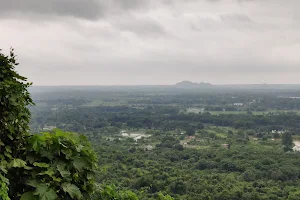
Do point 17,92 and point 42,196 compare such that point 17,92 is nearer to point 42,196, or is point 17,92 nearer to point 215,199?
point 42,196

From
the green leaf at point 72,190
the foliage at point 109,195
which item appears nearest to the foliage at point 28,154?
the green leaf at point 72,190

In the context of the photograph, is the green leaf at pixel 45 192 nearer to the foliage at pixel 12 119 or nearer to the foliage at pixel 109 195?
the foliage at pixel 12 119

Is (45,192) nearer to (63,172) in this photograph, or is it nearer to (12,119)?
(63,172)

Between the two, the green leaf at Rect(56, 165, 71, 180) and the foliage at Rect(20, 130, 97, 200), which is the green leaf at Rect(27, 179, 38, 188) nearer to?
the foliage at Rect(20, 130, 97, 200)

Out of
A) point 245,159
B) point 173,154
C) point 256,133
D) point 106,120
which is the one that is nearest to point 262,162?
point 245,159

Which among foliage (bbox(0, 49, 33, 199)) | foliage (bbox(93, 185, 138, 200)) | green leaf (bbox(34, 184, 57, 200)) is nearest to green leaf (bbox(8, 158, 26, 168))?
foliage (bbox(0, 49, 33, 199))

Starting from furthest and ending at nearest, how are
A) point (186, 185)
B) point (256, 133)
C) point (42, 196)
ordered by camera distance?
point (256, 133), point (186, 185), point (42, 196)

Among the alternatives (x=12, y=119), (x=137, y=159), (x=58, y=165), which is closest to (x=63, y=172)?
(x=58, y=165)
